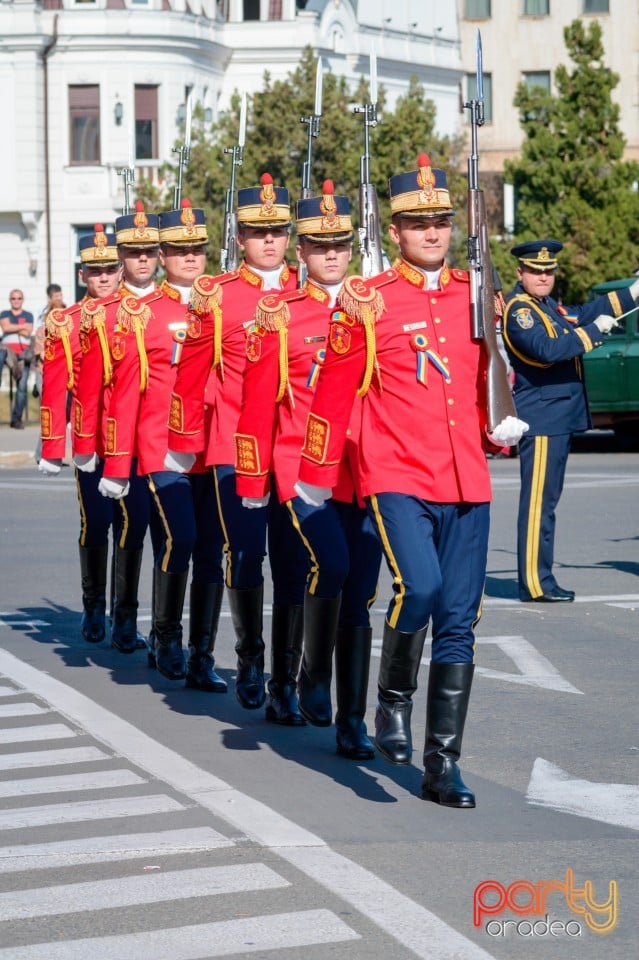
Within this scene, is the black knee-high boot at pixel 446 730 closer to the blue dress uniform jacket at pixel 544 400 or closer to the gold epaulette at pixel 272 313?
the gold epaulette at pixel 272 313

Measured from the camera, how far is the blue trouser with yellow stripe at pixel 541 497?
42.3 ft

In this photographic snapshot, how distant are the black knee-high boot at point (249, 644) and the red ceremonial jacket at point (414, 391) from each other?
1.81 metres

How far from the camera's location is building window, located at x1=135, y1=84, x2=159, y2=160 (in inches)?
2158

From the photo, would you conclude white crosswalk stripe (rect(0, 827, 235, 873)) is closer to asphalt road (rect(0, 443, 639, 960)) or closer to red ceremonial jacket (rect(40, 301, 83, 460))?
asphalt road (rect(0, 443, 639, 960))

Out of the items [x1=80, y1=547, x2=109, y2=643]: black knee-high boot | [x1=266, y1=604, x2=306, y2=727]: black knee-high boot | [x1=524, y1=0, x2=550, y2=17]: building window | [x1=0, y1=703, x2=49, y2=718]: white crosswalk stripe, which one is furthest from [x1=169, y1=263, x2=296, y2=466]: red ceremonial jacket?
[x1=524, y1=0, x2=550, y2=17]: building window

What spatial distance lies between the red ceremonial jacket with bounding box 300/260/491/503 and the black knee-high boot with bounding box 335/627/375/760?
0.85 metres

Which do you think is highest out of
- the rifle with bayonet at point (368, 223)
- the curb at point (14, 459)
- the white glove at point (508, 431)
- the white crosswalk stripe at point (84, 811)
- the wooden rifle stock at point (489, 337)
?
the rifle with bayonet at point (368, 223)

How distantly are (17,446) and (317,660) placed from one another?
62.9ft

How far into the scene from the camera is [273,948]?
5.66m

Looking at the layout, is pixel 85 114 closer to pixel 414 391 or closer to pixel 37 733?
pixel 37 733

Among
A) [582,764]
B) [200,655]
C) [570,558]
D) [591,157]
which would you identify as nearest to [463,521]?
[582,764]

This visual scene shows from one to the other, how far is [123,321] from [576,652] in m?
2.74

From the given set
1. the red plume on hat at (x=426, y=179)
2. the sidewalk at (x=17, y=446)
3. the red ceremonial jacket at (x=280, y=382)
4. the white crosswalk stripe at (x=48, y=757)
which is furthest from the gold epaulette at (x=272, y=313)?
the sidewalk at (x=17, y=446)

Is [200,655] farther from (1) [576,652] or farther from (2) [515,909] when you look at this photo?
(2) [515,909]
